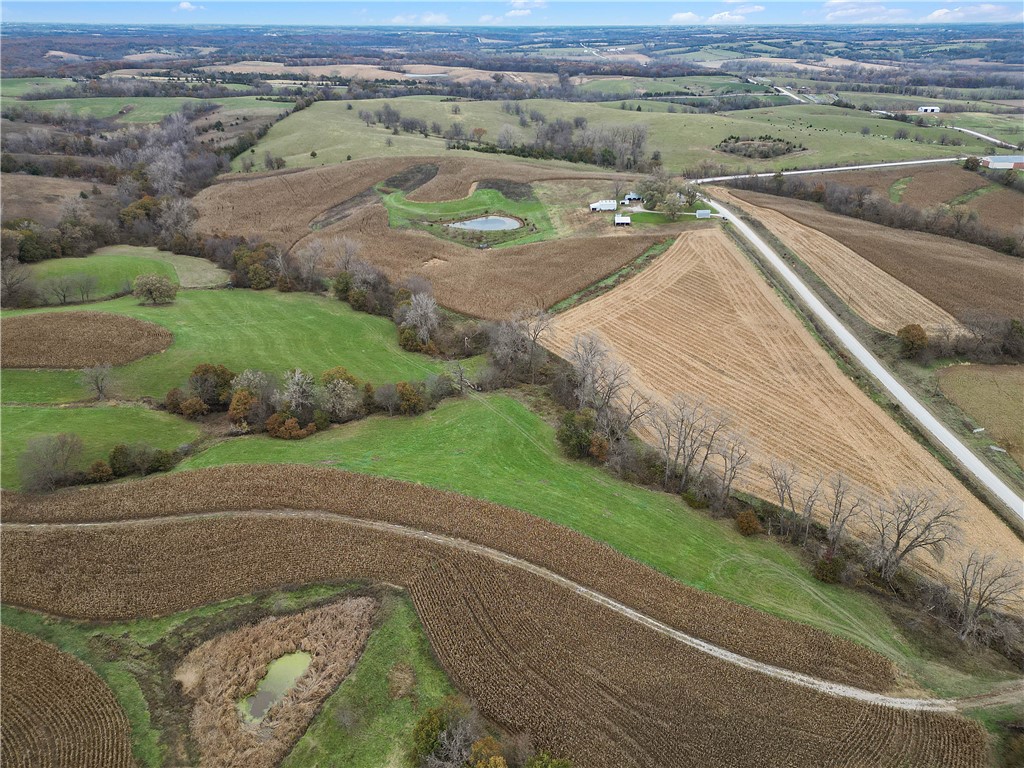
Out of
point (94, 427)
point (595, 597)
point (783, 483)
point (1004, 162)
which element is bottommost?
point (595, 597)

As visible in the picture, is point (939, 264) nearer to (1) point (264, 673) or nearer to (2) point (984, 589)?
(2) point (984, 589)

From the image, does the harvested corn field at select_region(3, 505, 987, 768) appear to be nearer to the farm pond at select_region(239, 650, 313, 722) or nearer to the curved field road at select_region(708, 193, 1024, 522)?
Answer: the farm pond at select_region(239, 650, 313, 722)

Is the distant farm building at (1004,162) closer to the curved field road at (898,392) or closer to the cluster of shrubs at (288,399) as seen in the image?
the curved field road at (898,392)

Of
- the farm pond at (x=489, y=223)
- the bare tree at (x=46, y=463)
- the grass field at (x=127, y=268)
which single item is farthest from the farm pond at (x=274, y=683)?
the farm pond at (x=489, y=223)

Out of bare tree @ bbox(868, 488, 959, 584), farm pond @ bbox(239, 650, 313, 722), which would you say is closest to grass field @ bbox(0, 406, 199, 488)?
farm pond @ bbox(239, 650, 313, 722)

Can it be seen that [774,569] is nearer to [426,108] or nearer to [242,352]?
[242,352]

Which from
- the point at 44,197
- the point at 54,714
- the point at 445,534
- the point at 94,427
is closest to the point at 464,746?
the point at 445,534
